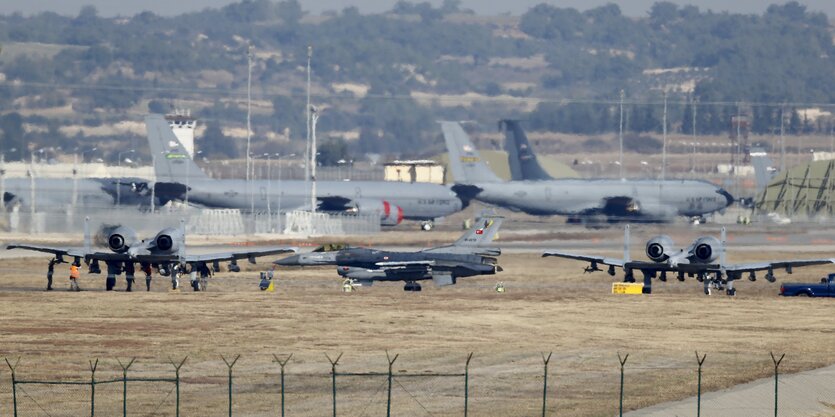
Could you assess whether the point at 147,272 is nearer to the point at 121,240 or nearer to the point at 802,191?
the point at 121,240

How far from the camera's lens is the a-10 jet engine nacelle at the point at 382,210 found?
128 metres

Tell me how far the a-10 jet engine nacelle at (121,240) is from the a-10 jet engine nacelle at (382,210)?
61.8m

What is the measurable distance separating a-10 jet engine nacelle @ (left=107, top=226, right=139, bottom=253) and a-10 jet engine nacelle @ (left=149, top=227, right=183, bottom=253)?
3.17 ft

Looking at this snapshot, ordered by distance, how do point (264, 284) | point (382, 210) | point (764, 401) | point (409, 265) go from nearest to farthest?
1. point (764, 401)
2. point (264, 284)
3. point (409, 265)
4. point (382, 210)

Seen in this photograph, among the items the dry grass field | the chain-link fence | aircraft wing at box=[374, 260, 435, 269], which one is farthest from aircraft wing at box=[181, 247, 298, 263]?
the chain-link fence

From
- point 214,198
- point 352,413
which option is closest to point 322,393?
point 352,413

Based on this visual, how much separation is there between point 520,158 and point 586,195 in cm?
1511

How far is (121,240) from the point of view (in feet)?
215

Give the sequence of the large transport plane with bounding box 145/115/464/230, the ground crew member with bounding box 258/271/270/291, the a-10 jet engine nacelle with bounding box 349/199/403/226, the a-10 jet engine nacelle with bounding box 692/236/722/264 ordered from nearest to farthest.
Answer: the a-10 jet engine nacelle with bounding box 692/236/722/264 → the ground crew member with bounding box 258/271/270/291 → the large transport plane with bounding box 145/115/464/230 → the a-10 jet engine nacelle with bounding box 349/199/403/226

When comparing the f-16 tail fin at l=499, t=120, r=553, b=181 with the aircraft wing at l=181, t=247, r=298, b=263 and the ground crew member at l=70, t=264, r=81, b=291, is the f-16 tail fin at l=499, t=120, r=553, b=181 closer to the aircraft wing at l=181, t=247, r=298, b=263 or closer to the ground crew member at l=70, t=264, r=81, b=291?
A: the aircraft wing at l=181, t=247, r=298, b=263

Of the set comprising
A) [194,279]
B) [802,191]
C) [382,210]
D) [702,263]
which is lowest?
[194,279]

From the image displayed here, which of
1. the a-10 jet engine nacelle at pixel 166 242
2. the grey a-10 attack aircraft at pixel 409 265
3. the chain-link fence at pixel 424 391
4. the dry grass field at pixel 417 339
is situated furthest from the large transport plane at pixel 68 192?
the chain-link fence at pixel 424 391

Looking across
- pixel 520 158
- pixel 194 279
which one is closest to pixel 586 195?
pixel 520 158

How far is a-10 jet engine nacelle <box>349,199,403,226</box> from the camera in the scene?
128m
